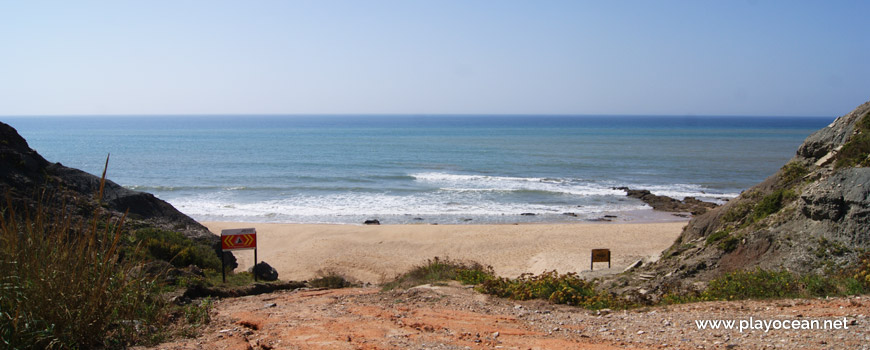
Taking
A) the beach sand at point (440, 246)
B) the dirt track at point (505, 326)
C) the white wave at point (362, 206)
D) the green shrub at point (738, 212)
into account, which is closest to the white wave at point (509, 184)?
the white wave at point (362, 206)

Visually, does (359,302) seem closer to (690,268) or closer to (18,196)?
(690,268)

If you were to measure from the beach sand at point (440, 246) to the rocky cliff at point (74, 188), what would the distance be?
7.03ft

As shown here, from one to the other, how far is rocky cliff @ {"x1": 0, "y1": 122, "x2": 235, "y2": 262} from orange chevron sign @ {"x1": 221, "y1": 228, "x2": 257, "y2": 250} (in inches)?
95.1

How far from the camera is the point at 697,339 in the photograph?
5.46 m

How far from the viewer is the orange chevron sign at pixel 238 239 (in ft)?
35.9

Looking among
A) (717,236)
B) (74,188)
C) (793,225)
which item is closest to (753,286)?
(793,225)

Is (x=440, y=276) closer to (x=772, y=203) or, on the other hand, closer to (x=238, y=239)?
(x=238, y=239)

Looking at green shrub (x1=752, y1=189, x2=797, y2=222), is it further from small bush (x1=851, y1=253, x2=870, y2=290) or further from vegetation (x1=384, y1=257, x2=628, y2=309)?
vegetation (x1=384, y1=257, x2=628, y2=309)

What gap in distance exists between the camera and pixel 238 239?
1112 cm

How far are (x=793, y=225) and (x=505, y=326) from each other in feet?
17.4

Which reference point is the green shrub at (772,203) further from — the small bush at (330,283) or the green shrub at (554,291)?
the small bush at (330,283)

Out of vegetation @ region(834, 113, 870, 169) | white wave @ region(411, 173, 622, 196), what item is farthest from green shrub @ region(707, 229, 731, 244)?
white wave @ region(411, 173, 622, 196)

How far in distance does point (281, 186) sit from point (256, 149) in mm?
30232

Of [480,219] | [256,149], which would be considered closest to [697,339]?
[480,219]
